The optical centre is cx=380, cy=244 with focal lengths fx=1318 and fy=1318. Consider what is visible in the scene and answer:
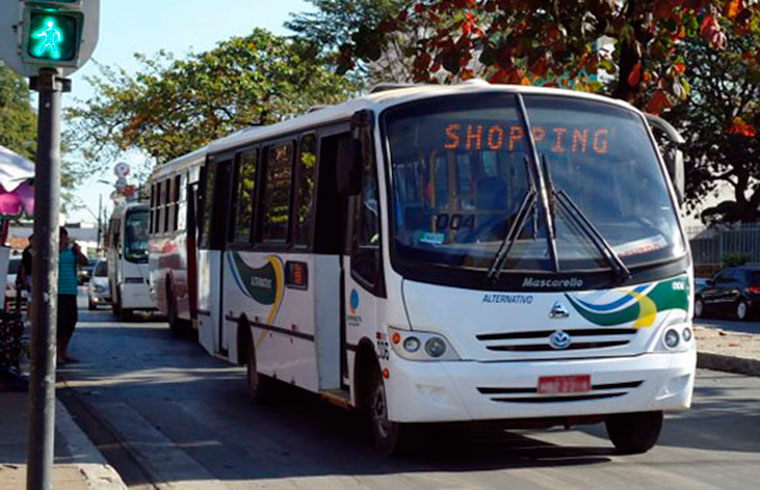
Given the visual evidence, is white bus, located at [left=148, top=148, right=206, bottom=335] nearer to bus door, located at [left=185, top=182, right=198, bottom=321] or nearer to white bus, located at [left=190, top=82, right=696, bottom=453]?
bus door, located at [left=185, top=182, right=198, bottom=321]

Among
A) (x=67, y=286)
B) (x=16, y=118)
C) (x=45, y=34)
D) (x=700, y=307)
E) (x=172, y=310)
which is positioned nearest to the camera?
(x=45, y=34)

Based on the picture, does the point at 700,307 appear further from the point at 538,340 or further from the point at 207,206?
the point at 538,340

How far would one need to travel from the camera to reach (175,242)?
2242cm

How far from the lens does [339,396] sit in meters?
10.8

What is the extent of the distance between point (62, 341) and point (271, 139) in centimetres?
671

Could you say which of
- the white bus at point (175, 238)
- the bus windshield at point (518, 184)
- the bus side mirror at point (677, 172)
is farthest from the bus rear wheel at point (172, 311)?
the bus side mirror at point (677, 172)

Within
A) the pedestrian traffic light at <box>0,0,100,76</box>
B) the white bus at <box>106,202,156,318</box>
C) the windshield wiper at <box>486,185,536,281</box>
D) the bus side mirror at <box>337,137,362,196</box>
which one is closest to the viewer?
the pedestrian traffic light at <box>0,0,100,76</box>

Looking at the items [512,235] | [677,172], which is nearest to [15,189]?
[512,235]

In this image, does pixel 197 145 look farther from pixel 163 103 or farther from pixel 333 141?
pixel 333 141

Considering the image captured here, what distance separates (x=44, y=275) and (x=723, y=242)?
40644 millimetres

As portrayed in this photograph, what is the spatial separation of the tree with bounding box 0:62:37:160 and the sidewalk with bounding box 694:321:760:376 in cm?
4110

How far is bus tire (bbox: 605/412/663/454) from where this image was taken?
9984 mm

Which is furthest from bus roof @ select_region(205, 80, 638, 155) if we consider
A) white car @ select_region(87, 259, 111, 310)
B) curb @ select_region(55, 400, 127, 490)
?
white car @ select_region(87, 259, 111, 310)

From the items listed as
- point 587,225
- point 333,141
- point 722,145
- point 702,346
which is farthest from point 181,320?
point 722,145
